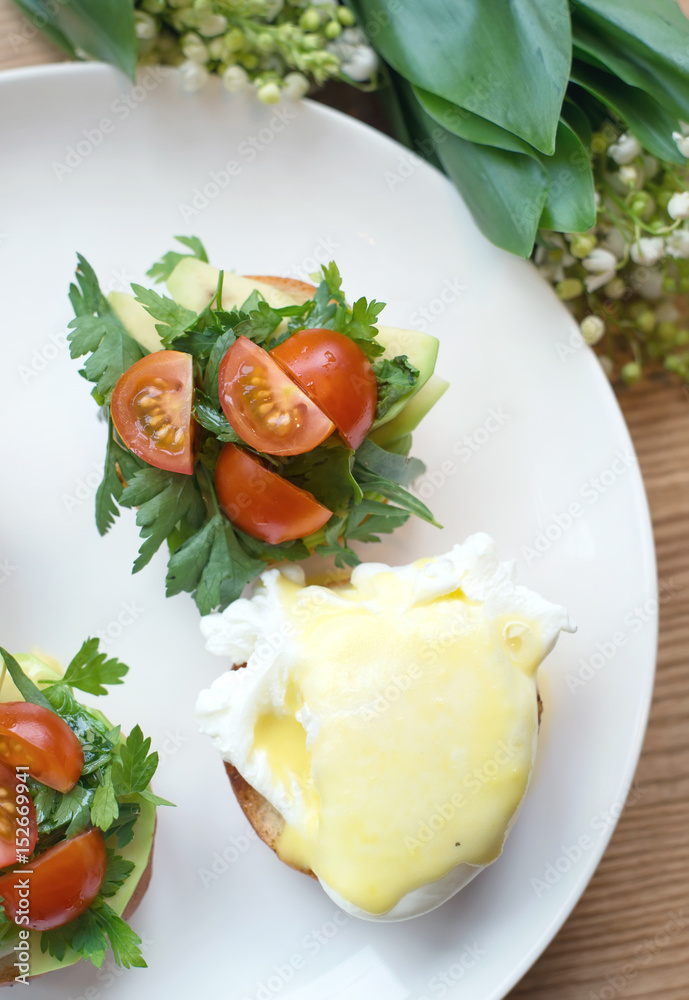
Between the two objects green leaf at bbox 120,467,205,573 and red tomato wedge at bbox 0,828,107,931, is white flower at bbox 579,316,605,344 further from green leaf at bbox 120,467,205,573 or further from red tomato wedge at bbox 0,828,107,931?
red tomato wedge at bbox 0,828,107,931

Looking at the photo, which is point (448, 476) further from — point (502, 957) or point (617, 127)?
point (502, 957)

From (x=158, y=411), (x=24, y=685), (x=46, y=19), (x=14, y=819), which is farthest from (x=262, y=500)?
(x=46, y=19)

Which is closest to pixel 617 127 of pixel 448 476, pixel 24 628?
pixel 448 476

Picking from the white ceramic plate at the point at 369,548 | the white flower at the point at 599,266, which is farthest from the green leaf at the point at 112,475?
the white flower at the point at 599,266

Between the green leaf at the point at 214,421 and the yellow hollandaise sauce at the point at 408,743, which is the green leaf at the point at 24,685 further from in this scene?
the green leaf at the point at 214,421

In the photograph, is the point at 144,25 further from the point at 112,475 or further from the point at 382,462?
the point at 382,462

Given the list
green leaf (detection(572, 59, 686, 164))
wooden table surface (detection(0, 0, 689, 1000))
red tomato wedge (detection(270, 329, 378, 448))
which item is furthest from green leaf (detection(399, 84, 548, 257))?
wooden table surface (detection(0, 0, 689, 1000))

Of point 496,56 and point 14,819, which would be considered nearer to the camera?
point 14,819
